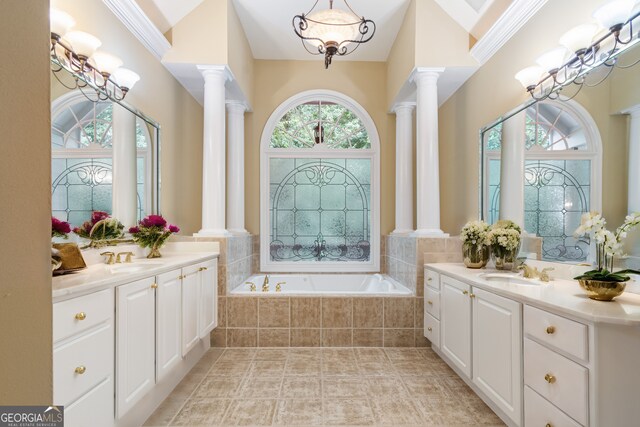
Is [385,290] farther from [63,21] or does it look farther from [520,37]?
[63,21]

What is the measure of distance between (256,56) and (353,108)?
1.32 m

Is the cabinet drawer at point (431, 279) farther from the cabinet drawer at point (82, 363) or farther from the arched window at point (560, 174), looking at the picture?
the cabinet drawer at point (82, 363)

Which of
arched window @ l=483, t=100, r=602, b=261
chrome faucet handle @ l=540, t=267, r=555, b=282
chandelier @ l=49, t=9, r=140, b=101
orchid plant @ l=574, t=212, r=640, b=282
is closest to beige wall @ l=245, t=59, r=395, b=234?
chandelier @ l=49, t=9, r=140, b=101

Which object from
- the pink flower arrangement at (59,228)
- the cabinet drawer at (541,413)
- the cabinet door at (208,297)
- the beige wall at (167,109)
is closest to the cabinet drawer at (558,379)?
the cabinet drawer at (541,413)

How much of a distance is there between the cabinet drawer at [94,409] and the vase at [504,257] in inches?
101

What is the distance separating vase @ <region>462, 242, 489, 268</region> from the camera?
2.84 metres

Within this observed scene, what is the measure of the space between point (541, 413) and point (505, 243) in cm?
126

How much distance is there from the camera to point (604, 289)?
1.64 m

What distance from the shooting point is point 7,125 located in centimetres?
56

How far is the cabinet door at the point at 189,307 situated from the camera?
2482mm

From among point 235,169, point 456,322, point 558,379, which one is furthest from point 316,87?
point 558,379

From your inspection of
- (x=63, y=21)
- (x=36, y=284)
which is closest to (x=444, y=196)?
(x=63, y=21)

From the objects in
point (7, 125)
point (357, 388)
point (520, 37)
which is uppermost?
point (520, 37)

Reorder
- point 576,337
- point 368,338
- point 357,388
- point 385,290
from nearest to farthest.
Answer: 1. point 576,337
2. point 357,388
3. point 368,338
4. point 385,290
